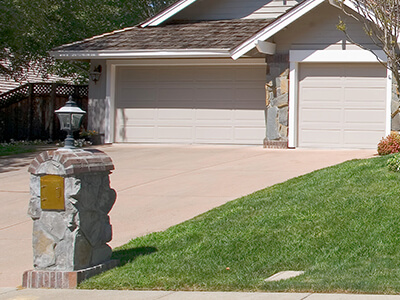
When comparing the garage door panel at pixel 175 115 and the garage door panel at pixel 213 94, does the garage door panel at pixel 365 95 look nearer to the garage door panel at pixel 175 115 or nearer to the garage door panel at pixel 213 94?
the garage door panel at pixel 213 94

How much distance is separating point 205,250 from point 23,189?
6938mm

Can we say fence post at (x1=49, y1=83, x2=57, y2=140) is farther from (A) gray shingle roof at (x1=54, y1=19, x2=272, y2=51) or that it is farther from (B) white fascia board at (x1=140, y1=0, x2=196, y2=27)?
(B) white fascia board at (x1=140, y1=0, x2=196, y2=27)

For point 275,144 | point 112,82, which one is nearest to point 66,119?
point 275,144

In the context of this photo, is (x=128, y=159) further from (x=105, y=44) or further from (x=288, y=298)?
(x=288, y=298)

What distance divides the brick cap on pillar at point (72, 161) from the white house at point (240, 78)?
37.3ft

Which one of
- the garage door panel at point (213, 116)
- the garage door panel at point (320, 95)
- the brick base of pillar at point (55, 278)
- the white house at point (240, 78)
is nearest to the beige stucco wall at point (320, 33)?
the white house at point (240, 78)

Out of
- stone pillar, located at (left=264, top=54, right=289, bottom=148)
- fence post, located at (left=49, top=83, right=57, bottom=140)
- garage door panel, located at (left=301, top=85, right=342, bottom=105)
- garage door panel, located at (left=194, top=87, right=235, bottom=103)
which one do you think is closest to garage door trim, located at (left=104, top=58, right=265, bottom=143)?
garage door panel, located at (left=194, top=87, right=235, bottom=103)

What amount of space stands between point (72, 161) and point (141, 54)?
43.6 feet

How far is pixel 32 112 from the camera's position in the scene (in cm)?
2484

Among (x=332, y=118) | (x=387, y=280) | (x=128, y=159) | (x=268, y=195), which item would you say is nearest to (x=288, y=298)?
(x=387, y=280)

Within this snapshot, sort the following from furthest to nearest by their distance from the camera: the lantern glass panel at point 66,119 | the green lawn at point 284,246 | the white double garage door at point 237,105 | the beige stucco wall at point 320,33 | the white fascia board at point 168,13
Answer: the white fascia board at point 168,13 < the white double garage door at point 237,105 < the beige stucco wall at point 320,33 < the lantern glass panel at point 66,119 < the green lawn at point 284,246

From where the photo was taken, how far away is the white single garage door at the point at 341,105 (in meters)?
19.9

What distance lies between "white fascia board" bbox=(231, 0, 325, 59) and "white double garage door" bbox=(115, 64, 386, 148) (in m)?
1.34

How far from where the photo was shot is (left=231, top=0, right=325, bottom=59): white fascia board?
19328 mm
